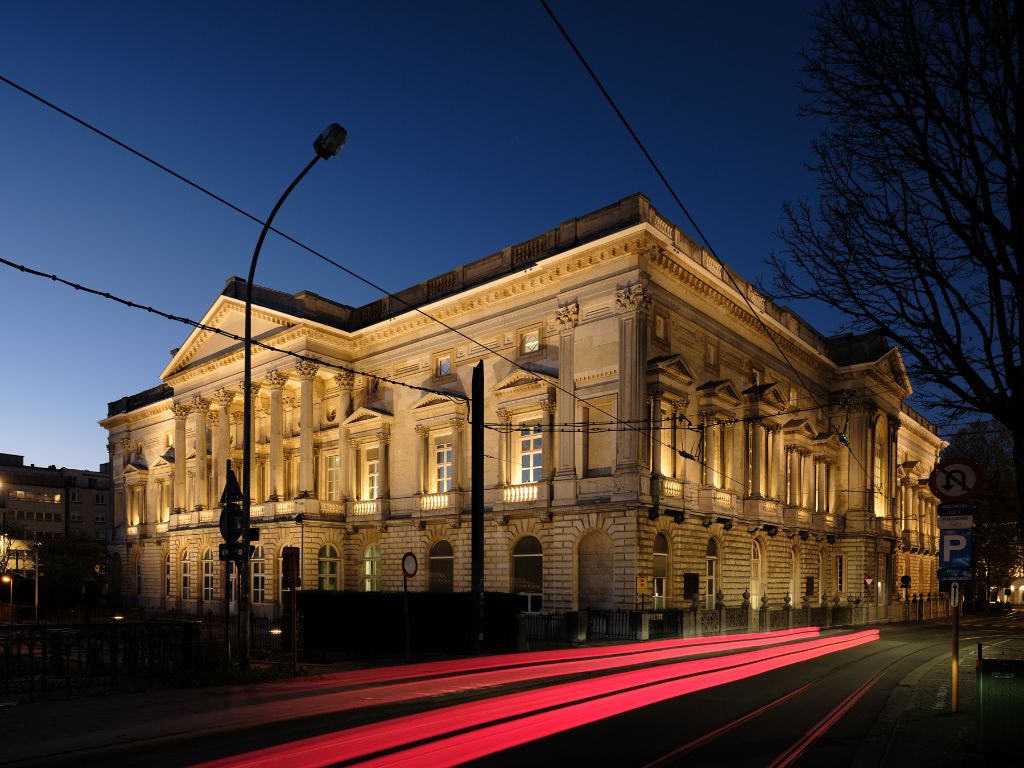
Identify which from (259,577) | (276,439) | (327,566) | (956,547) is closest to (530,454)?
(327,566)

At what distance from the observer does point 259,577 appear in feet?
151

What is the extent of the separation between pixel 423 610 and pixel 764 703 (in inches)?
479

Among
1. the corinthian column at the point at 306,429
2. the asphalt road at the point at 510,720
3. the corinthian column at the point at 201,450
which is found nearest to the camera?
the asphalt road at the point at 510,720

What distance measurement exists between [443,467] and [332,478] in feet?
29.7

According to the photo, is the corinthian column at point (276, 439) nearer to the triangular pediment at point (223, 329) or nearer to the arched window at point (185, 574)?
the triangular pediment at point (223, 329)

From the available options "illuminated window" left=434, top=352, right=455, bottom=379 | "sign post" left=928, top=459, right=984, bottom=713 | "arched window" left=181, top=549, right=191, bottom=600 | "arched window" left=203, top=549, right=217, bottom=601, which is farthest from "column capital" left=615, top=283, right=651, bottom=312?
"arched window" left=181, top=549, right=191, bottom=600

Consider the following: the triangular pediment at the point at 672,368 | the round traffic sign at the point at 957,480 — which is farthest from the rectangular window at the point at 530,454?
the round traffic sign at the point at 957,480

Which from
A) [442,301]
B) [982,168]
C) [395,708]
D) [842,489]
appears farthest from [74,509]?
[982,168]

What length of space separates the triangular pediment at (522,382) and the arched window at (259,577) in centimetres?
1803

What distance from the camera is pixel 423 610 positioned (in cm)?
2452

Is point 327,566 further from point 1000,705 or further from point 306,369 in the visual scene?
point 1000,705

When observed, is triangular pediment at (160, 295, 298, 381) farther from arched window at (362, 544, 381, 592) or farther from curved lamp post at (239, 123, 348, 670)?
curved lamp post at (239, 123, 348, 670)

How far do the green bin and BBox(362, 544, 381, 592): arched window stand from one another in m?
35.3

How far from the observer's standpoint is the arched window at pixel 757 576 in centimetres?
4053
